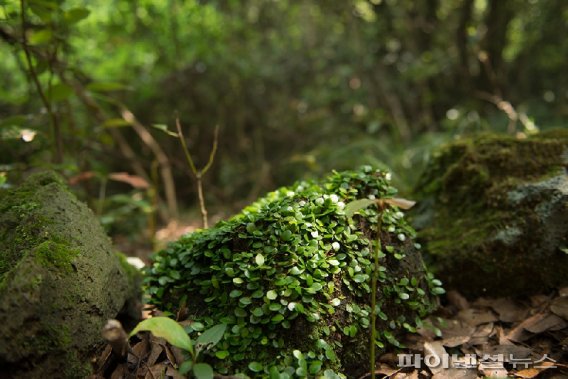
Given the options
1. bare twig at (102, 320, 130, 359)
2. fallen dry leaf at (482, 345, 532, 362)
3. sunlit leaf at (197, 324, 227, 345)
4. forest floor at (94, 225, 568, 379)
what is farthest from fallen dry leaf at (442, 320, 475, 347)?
bare twig at (102, 320, 130, 359)

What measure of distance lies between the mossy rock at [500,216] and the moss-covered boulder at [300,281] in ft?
1.36

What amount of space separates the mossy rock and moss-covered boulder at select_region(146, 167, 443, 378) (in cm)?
41

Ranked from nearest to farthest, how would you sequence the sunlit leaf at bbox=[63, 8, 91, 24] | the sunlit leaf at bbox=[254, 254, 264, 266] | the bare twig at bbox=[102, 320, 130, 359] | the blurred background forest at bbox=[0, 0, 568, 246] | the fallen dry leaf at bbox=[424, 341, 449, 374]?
1. the bare twig at bbox=[102, 320, 130, 359]
2. the sunlit leaf at bbox=[254, 254, 264, 266]
3. the fallen dry leaf at bbox=[424, 341, 449, 374]
4. the sunlit leaf at bbox=[63, 8, 91, 24]
5. the blurred background forest at bbox=[0, 0, 568, 246]

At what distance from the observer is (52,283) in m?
1.85

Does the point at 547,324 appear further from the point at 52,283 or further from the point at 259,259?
the point at 52,283

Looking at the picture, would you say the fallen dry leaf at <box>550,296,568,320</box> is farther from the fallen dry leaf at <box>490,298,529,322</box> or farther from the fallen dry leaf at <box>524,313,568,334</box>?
the fallen dry leaf at <box>490,298,529,322</box>

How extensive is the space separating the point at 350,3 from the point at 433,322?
631 cm

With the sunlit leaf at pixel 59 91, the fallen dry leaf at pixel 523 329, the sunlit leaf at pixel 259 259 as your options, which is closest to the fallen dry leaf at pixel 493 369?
the fallen dry leaf at pixel 523 329

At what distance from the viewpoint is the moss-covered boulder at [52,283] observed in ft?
5.53

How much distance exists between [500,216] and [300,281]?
1.60 metres

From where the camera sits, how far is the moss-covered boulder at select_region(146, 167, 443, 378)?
1929 millimetres

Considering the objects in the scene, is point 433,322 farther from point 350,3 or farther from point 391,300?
point 350,3

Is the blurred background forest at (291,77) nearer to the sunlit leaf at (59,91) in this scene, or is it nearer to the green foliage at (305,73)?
the green foliage at (305,73)

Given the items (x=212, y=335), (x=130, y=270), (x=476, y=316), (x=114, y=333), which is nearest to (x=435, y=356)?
(x=476, y=316)
